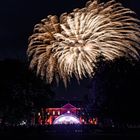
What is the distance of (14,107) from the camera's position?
119 metres

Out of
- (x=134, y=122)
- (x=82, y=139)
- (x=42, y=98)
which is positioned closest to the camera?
(x=82, y=139)

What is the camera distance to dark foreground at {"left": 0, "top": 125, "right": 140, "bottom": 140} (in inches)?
2709

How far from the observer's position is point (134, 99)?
85.6 metres

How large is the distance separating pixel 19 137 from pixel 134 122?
23524 millimetres

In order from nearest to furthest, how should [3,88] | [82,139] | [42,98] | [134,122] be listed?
[82,139]
[134,122]
[3,88]
[42,98]

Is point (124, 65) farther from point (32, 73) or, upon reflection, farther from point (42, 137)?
point (32, 73)

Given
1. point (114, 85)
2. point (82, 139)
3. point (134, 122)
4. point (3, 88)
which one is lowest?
point (82, 139)

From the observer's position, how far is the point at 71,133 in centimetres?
7575

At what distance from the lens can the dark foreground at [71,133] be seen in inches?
2709

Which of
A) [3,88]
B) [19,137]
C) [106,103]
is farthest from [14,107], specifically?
[19,137]

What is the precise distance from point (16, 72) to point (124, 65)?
1550 inches

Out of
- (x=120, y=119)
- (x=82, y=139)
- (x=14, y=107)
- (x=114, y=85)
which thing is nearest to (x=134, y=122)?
(x=120, y=119)

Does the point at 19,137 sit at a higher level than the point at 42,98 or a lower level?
lower

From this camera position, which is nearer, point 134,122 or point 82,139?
point 82,139
